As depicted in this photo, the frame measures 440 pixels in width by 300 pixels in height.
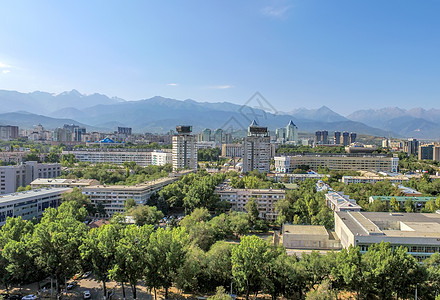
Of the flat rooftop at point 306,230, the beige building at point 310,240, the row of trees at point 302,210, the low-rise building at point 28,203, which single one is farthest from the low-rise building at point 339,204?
the low-rise building at point 28,203

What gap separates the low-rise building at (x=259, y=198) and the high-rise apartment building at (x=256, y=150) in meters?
15.4

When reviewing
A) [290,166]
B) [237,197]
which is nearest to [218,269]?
[237,197]

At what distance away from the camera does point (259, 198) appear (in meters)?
21.7

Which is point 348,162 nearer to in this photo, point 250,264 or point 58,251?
point 250,264

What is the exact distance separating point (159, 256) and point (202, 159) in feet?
155

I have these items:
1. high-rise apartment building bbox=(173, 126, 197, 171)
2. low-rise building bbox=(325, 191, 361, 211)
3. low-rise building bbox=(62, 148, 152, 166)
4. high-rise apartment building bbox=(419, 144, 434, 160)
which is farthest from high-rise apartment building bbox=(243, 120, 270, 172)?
high-rise apartment building bbox=(419, 144, 434, 160)

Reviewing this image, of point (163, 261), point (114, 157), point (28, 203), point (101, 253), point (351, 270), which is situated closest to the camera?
point (351, 270)

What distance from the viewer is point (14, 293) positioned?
1085 centimetres

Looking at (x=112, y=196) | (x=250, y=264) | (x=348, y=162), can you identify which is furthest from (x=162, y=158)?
(x=250, y=264)

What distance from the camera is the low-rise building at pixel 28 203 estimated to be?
56.1 ft

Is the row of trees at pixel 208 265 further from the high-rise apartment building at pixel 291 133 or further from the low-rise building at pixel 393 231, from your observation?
the high-rise apartment building at pixel 291 133

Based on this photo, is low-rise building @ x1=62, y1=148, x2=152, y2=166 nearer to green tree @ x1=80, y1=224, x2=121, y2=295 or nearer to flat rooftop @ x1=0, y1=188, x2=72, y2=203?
flat rooftop @ x1=0, y1=188, x2=72, y2=203

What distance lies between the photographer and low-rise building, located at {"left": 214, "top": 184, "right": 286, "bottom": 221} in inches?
841

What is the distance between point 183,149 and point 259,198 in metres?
17.7
